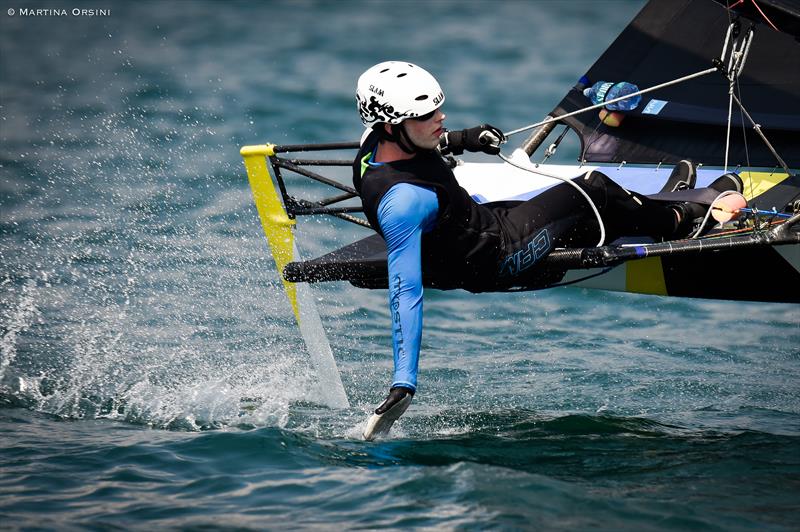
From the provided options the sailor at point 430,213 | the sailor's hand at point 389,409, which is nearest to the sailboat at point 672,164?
the sailor at point 430,213

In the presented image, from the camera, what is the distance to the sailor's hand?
4242 millimetres

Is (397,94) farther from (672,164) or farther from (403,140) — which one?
(672,164)

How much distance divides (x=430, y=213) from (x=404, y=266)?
0.27 metres

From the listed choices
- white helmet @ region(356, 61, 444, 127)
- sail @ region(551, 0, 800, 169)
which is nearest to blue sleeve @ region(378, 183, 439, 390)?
white helmet @ region(356, 61, 444, 127)

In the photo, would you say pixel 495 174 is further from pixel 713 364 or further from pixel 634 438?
pixel 634 438

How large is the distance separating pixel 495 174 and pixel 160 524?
3.39 meters

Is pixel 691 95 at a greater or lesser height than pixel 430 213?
greater

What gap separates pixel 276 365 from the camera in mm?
6230

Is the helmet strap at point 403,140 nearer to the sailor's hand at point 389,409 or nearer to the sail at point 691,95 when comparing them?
the sailor's hand at point 389,409

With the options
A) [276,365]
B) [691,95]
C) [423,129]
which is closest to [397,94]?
[423,129]

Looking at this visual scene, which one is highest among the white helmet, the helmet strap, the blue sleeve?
the white helmet

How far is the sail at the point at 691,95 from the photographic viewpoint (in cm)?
660

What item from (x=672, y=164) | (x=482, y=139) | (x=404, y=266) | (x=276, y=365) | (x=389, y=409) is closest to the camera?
(x=389, y=409)

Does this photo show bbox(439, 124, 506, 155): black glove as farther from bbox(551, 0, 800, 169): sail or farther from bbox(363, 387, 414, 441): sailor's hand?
bbox(551, 0, 800, 169): sail
